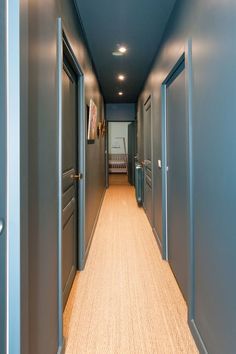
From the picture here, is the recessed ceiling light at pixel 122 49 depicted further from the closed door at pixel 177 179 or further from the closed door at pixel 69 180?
the closed door at pixel 69 180

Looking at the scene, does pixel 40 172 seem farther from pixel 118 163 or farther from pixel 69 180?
pixel 118 163

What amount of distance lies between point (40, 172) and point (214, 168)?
848mm

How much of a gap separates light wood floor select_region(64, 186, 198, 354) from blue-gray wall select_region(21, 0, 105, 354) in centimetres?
38

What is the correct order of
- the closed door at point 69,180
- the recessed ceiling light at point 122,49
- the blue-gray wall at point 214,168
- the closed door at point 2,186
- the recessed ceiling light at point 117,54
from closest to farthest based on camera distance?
the closed door at point 2,186, the blue-gray wall at point 214,168, the closed door at point 69,180, the recessed ceiling light at point 122,49, the recessed ceiling light at point 117,54

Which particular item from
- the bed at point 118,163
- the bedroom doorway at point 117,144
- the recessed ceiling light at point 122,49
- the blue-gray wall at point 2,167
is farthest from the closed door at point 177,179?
the bedroom doorway at point 117,144

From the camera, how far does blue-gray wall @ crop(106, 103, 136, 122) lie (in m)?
8.20

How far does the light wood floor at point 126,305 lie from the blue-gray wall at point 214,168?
0.97 feet

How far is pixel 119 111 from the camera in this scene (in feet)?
27.0

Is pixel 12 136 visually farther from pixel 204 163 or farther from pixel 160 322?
pixel 160 322

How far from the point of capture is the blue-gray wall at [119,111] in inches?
323

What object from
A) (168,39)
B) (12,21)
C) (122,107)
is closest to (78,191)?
(168,39)

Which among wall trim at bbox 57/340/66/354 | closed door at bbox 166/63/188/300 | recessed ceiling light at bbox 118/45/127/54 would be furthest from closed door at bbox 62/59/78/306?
recessed ceiling light at bbox 118/45/127/54

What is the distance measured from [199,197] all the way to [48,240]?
0.90 meters

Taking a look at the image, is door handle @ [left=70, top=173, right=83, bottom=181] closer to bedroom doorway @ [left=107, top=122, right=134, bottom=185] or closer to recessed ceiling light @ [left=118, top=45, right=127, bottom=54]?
recessed ceiling light @ [left=118, top=45, right=127, bottom=54]
